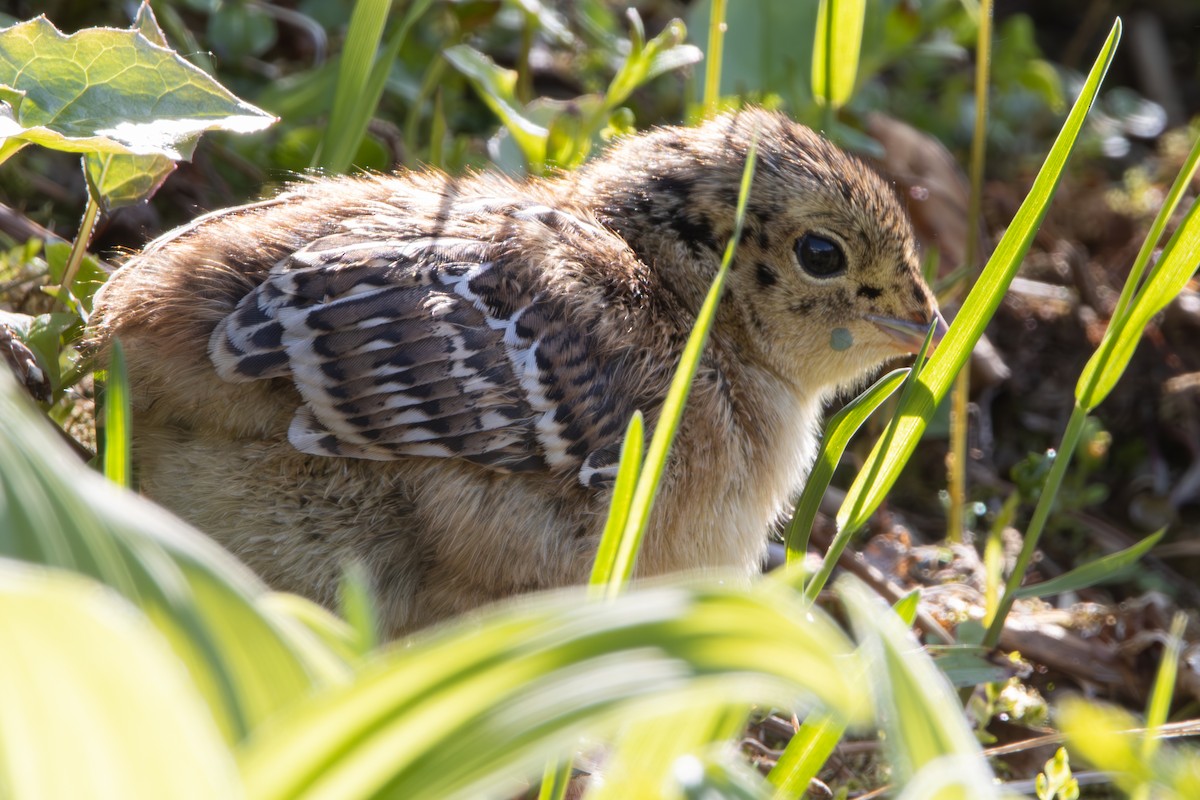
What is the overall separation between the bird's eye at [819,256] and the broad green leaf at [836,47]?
0.47m

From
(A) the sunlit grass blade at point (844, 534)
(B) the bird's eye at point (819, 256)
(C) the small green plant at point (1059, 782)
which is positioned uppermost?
(B) the bird's eye at point (819, 256)

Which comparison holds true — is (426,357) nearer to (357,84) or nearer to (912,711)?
(357,84)

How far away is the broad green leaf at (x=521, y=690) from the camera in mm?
956

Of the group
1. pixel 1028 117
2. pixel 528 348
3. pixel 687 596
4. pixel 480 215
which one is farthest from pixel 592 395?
pixel 1028 117

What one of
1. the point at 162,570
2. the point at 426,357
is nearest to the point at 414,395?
the point at 426,357

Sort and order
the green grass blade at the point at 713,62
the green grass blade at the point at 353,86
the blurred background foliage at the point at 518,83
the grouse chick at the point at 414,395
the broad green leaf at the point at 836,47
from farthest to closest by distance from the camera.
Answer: the blurred background foliage at the point at 518,83
the green grass blade at the point at 713,62
the broad green leaf at the point at 836,47
the green grass blade at the point at 353,86
the grouse chick at the point at 414,395

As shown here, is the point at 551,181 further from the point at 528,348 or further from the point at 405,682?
the point at 405,682

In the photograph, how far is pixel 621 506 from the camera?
5.03 ft

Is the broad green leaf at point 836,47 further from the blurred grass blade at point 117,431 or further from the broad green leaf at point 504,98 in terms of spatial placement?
the blurred grass blade at point 117,431

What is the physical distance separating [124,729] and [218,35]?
132 inches

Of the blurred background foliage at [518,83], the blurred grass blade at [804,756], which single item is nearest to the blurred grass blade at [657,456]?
the blurred grass blade at [804,756]

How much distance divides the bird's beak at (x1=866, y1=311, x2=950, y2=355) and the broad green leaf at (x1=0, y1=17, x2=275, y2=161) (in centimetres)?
136

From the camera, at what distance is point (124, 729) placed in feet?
2.87

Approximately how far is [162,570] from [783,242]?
1.92 metres
